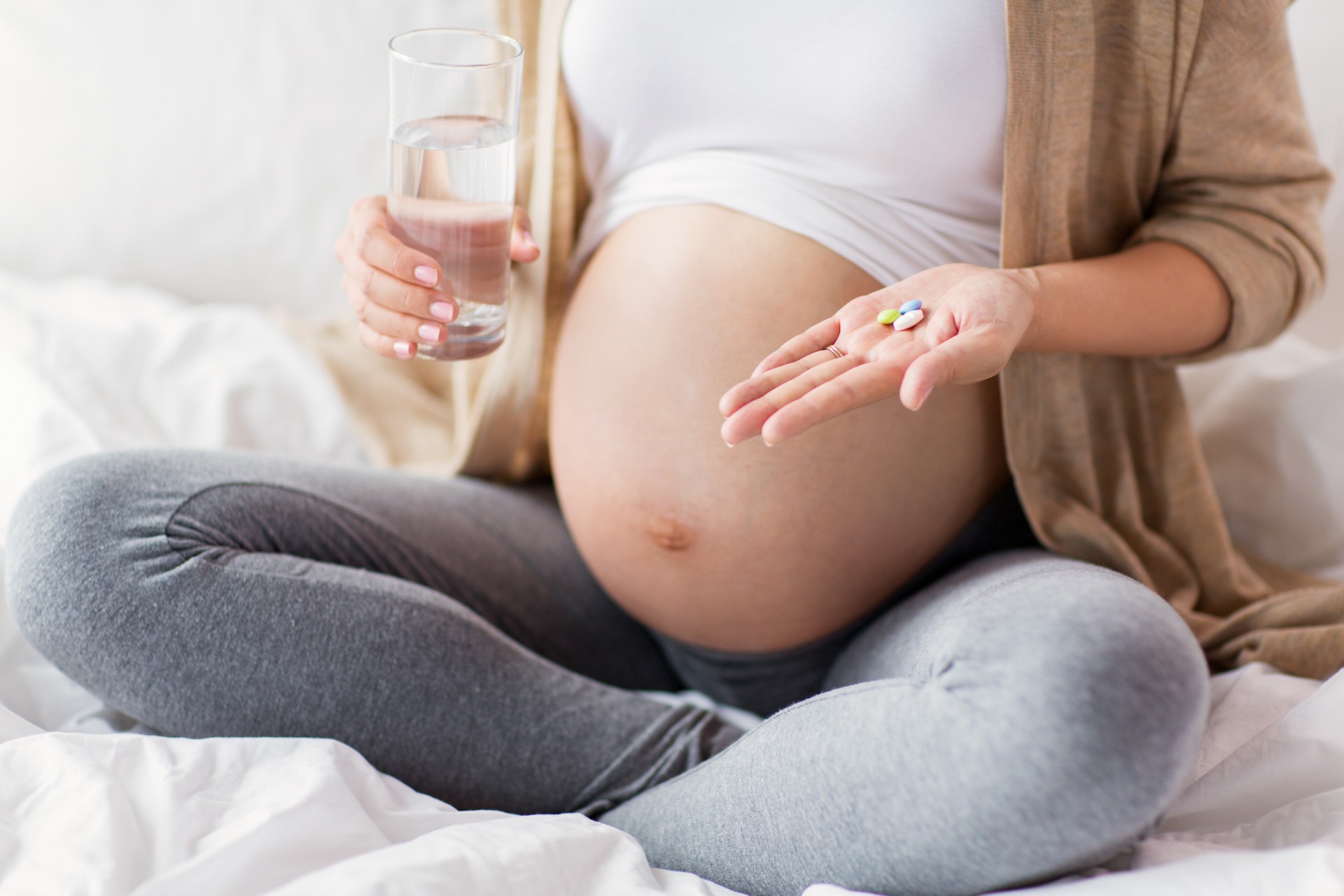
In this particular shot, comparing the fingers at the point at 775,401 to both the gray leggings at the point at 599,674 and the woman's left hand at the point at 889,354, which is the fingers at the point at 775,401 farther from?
the gray leggings at the point at 599,674

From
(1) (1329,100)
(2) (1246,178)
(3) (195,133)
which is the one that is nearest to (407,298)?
(2) (1246,178)

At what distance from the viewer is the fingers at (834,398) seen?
1.81ft

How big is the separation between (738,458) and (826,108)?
0.89 ft

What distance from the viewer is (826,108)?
77 cm

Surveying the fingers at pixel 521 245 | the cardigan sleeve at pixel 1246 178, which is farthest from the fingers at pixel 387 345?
the cardigan sleeve at pixel 1246 178

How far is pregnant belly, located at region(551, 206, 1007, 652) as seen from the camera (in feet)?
2.52

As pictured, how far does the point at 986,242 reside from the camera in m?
0.82

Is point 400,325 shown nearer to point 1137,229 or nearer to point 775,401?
point 775,401

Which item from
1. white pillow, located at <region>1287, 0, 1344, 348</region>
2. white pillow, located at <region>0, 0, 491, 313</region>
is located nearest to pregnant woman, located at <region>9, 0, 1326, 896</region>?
white pillow, located at <region>1287, 0, 1344, 348</region>

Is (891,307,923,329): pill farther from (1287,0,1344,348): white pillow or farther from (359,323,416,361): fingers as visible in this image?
(1287,0,1344,348): white pillow

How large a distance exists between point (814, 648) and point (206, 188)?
102 cm

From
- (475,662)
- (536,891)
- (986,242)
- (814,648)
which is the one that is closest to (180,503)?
(475,662)

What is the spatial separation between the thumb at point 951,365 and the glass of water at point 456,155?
320 mm

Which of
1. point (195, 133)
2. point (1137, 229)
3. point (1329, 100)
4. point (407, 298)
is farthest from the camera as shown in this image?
point (195, 133)
